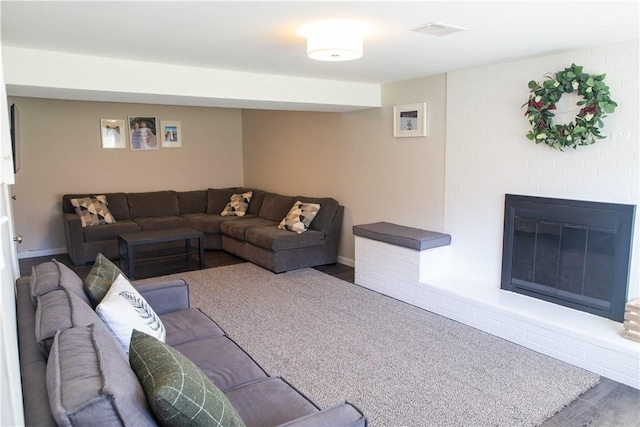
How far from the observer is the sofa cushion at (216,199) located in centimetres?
692

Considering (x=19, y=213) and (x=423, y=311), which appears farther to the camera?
(x=19, y=213)

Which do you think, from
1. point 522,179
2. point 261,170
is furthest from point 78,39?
point 261,170

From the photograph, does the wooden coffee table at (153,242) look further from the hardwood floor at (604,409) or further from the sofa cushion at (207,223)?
the hardwood floor at (604,409)

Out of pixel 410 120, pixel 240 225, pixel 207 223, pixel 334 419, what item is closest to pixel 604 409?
pixel 334 419

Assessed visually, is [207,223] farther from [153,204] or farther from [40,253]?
[40,253]

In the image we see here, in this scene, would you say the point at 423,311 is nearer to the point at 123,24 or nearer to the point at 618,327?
the point at 618,327

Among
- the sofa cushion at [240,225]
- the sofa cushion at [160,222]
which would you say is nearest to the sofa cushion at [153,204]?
the sofa cushion at [160,222]

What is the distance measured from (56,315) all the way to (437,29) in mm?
2364

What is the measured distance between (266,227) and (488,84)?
9.85 ft

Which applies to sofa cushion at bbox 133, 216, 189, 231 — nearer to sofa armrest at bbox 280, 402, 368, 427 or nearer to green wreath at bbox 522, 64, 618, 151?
green wreath at bbox 522, 64, 618, 151

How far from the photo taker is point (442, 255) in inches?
165

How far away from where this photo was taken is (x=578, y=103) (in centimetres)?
313

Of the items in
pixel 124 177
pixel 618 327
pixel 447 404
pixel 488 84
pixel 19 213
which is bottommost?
pixel 447 404

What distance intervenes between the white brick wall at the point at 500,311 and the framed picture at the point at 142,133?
3814 mm
